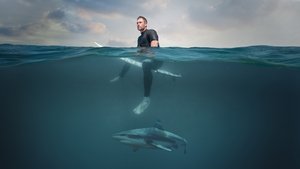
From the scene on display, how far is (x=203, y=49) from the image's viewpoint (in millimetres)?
15711

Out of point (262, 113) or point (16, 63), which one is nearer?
point (16, 63)

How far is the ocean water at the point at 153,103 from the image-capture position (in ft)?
57.4

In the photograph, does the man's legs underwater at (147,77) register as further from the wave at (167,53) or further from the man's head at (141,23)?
the man's head at (141,23)

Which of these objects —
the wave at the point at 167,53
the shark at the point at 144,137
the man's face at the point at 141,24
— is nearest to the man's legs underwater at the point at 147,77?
the wave at the point at 167,53

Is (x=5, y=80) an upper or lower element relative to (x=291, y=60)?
lower

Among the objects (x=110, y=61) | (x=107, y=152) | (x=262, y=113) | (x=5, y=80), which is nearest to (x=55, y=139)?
(x=107, y=152)

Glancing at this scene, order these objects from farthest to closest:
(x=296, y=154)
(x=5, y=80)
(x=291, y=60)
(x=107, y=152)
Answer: (x=107, y=152)
(x=296, y=154)
(x=5, y=80)
(x=291, y=60)

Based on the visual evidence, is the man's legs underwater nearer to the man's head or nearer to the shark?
the shark

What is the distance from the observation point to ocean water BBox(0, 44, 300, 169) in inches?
688

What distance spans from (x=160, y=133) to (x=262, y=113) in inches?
1401

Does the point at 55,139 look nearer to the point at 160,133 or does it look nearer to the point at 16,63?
the point at 16,63

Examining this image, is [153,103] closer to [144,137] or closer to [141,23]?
[144,137]

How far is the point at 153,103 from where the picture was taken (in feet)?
→ 118

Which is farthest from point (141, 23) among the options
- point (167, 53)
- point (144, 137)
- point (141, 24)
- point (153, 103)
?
point (153, 103)
